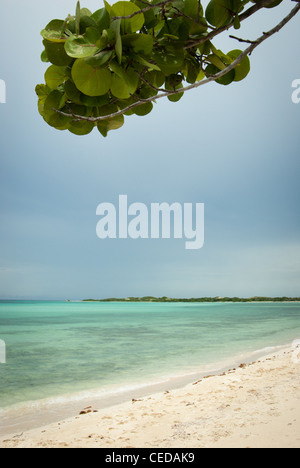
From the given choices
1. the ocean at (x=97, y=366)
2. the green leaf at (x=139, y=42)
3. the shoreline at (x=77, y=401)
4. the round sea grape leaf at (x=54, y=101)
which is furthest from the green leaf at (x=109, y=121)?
the ocean at (x=97, y=366)

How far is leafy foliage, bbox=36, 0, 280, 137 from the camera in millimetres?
558

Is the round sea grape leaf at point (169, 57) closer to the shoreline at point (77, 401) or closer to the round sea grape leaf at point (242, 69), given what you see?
the round sea grape leaf at point (242, 69)

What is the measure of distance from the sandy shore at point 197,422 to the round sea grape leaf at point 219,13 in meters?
2.60

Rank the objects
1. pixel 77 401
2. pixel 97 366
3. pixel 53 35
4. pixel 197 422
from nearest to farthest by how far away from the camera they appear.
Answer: pixel 53 35
pixel 197 422
pixel 77 401
pixel 97 366

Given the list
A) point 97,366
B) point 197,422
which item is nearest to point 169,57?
point 197,422

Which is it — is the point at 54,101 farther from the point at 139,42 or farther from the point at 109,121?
the point at 139,42

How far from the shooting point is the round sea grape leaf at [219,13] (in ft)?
2.19

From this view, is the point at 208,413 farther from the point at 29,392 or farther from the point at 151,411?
the point at 29,392

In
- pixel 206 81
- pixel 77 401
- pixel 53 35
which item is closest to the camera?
pixel 53 35

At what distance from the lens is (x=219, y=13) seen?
0.68 metres

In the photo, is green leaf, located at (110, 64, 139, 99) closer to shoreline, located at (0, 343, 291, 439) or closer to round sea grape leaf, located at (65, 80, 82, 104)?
round sea grape leaf, located at (65, 80, 82, 104)

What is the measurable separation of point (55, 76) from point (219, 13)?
15.0 inches
